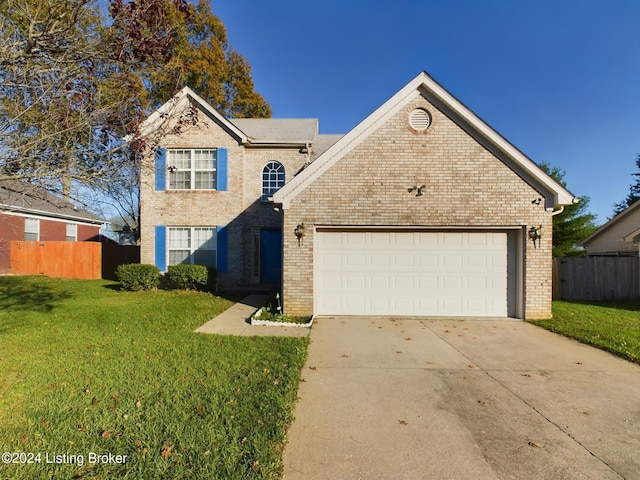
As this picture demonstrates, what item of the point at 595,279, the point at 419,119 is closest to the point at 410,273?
the point at 419,119

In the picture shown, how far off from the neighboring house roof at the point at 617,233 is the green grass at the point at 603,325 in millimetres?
8485

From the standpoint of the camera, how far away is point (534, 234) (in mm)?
8016

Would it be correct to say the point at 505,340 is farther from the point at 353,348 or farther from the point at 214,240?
the point at 214,240

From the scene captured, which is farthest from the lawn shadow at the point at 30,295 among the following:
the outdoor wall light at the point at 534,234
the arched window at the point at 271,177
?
the outdoor wall light at the point at 534,234

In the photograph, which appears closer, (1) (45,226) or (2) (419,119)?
(2) (419,119)

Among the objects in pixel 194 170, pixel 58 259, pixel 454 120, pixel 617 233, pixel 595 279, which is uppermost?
pixel 454 120

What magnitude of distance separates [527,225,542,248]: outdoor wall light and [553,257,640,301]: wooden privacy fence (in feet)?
17.5

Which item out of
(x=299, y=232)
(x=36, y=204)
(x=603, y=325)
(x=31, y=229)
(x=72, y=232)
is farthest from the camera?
(x=72, y=232)

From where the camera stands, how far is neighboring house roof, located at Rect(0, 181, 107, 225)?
4.21 meters

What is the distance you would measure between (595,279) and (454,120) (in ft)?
29.9

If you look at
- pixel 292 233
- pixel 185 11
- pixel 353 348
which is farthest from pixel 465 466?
pixel 292 233

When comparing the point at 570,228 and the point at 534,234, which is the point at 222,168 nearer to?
the point at 534,234

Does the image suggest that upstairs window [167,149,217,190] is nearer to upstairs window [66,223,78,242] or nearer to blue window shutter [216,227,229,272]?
blue window shutter [216,227,229,272]

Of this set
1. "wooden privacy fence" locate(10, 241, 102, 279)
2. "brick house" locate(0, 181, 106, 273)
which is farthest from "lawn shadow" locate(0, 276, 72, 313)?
"brick house" locate(0, 181, 106, 273)
